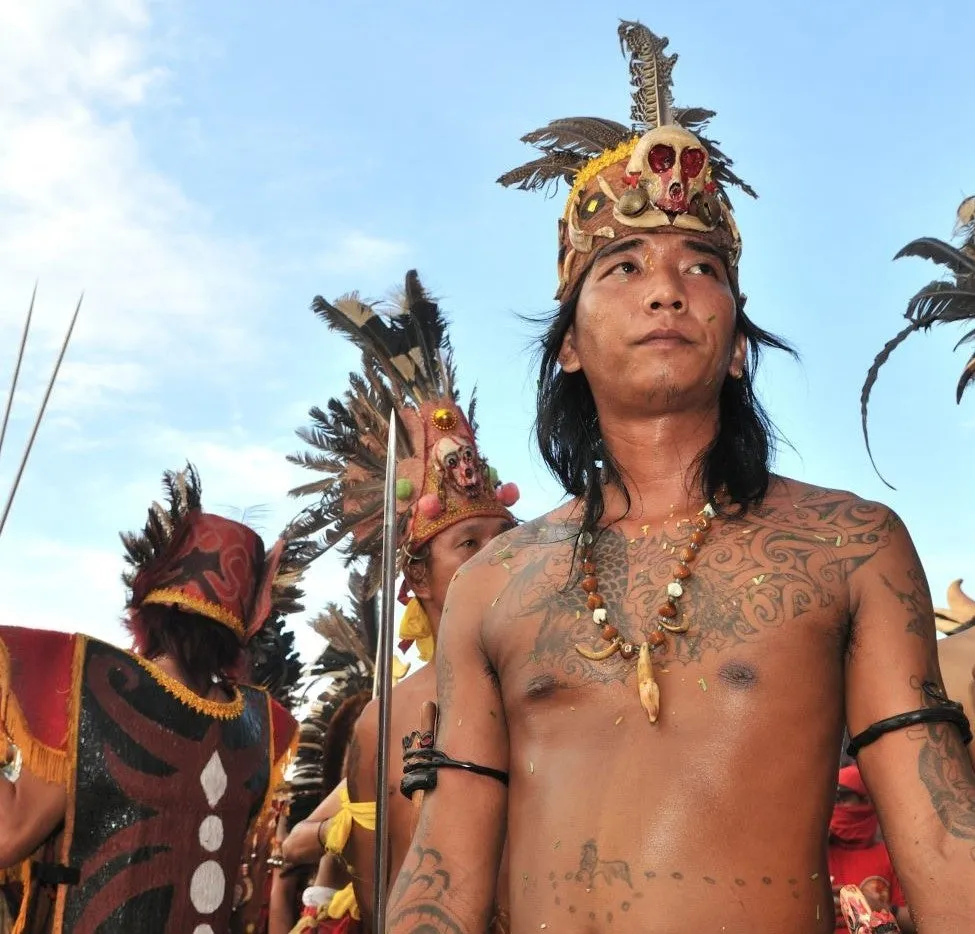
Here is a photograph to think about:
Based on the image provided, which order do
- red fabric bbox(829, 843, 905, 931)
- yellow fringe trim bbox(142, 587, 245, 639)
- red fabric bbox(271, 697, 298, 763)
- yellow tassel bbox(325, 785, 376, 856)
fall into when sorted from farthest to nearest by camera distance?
red fabric bbox(829, 843, 905, 931), red fabric bbox(271, 697, 298, 763), yellow fringe trim bbox(142, 587, 245, 639), yellow tassel bbox(325, 785, 376, 856)

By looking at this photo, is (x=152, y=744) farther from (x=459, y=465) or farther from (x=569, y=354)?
(x=569, y=354)

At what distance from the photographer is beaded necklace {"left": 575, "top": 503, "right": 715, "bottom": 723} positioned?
2574 millimetres

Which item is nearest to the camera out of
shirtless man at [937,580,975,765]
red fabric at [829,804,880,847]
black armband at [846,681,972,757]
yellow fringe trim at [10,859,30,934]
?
black armband at [846,681,972,757]

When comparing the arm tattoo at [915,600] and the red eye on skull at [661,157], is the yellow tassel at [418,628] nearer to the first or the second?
the red eye on skull at [661,157]

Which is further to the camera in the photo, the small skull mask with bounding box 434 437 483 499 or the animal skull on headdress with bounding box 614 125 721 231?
the small skull mask with bounding box 434 437 483 499

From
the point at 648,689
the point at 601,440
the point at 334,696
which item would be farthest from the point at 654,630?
the point at 334,696

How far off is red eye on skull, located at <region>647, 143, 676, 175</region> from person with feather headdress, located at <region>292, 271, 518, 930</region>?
254 cm

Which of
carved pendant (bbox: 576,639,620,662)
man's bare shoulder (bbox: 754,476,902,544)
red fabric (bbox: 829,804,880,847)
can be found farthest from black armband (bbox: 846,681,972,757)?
red fabric (bbox: 829,804,880,847)

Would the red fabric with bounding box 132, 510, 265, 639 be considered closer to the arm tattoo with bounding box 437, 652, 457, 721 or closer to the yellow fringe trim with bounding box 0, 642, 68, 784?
the yellow fringe trim with bounding box 0, 642, 68, 784

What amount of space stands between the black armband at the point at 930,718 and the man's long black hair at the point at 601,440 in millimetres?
591

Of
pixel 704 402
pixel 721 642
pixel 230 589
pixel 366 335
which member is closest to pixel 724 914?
pixel 721 642

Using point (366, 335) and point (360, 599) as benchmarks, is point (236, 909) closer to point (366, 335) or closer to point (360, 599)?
point (366, 335)

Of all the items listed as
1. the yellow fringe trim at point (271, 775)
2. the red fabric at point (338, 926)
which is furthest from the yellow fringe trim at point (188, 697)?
the red fabric at point (338, 926)

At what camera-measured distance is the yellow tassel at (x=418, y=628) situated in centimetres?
610
